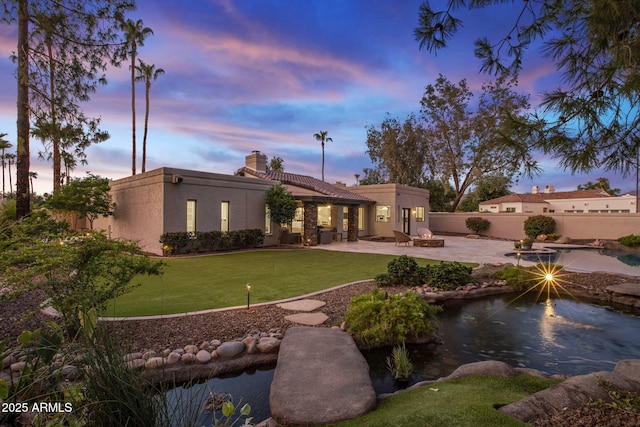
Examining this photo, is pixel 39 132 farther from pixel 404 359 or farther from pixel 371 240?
pixel 371 240

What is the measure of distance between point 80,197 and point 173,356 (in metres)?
16.5

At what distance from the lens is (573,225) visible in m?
21.9

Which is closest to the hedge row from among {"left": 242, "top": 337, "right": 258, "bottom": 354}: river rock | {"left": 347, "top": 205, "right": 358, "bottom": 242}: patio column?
{"left": 347, "top": 205, "right": 358, "bottom": 242}: patio column

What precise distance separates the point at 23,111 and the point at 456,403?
12982mm

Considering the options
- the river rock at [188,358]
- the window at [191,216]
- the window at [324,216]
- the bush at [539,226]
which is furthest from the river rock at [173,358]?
the bush at [539,226]

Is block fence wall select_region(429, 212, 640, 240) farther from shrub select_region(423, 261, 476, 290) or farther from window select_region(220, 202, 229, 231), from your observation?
window select_region(220, 202, 229, 231)

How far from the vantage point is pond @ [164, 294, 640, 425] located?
12.5ft

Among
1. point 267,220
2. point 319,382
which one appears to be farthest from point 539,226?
point 319,382

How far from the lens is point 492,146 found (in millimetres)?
3631

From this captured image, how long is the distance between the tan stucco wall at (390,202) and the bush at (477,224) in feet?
17.2

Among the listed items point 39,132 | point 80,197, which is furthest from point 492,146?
point 80,197

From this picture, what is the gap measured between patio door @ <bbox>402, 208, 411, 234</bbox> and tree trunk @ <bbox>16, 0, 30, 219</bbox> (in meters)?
19.9

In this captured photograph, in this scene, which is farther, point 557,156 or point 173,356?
point 173,356

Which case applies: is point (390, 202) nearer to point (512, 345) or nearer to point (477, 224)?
point (477, 224)
